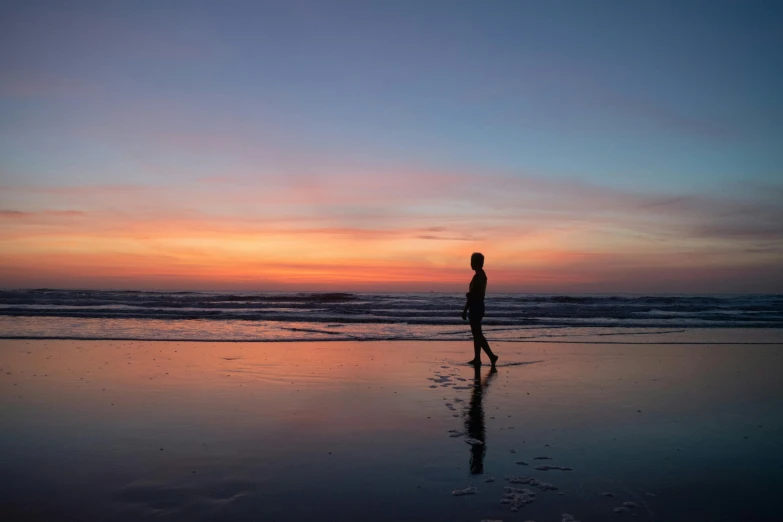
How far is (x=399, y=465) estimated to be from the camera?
5.34 m

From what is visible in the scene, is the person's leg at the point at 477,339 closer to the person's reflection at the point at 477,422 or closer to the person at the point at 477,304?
the person at the point at 477,304

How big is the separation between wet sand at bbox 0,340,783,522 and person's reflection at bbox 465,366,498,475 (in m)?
0.04

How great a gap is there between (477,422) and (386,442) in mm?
1475

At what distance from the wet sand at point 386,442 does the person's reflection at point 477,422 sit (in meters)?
0.04

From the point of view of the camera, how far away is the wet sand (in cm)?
445

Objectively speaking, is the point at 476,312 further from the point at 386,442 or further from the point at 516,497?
the point at 516,497

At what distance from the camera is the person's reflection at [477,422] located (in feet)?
17.9

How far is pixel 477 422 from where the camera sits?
23.0 ft

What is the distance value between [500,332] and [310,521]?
1676cm

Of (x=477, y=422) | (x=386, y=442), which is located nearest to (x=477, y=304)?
(x=477, y=422)

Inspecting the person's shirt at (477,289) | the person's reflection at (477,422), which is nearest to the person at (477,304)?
the person's shirt at (477,289)

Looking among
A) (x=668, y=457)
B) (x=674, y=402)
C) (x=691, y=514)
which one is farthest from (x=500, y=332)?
(x=691, y=514)

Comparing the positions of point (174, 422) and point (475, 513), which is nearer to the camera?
point (475, 513)

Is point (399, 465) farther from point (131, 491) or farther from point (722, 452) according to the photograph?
point (722, 452)
